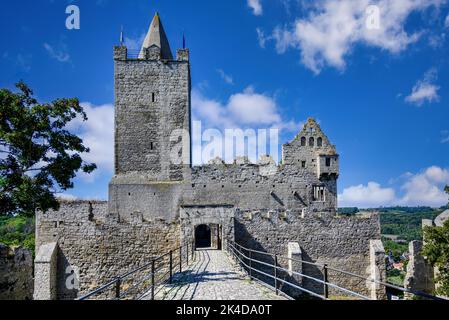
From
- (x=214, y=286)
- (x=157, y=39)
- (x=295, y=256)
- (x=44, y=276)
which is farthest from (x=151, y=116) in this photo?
(x=214, y=286)

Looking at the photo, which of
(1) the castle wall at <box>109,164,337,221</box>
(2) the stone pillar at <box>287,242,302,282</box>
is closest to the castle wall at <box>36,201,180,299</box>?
(1) the castle wall at <box>109,164,337,221</box>

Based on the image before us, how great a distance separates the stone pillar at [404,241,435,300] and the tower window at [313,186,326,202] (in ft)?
20.0

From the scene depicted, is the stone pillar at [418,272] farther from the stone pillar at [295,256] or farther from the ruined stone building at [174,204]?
the stone pillar at [295,256]

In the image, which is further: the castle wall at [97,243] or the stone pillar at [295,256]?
the castle wall at [97,243]

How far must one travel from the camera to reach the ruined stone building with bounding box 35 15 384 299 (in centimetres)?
2117

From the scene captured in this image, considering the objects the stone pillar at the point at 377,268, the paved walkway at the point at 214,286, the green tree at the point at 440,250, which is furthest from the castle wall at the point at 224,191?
the paved walkway at the point at 214,286

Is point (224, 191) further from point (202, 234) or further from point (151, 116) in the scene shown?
point (202, 234)

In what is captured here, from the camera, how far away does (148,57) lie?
1033 inches

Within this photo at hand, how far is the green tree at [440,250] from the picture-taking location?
709 inches

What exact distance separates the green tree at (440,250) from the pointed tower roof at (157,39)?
19653 millimetres

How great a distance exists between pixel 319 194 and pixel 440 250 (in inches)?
353

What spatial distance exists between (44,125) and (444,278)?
1913cm

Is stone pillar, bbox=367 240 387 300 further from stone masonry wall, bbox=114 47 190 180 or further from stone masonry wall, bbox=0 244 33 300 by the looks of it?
stone masonry wall, bbox=0 244 33 300
